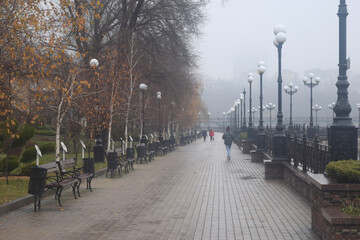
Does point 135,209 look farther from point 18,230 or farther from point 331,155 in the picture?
point 331,155

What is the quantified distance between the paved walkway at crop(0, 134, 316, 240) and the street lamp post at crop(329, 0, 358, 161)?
138 centimetres

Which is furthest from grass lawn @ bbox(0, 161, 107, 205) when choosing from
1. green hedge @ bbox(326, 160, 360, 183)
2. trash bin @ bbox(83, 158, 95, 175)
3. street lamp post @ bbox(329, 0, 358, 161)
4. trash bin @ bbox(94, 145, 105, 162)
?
street lamp post @ bbox(329, 0, 358, 161)

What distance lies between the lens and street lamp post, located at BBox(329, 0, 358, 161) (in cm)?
859

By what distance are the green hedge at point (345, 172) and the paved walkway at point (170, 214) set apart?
1.04 metres

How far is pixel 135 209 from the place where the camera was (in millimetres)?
9742

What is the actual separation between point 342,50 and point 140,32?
21.4 meters

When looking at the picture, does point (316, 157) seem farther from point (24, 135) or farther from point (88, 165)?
point (24, 135)

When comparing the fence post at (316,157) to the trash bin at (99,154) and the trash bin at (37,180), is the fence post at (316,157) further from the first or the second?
the trash bin at (99,154)

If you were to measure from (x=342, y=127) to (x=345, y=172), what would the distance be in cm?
212

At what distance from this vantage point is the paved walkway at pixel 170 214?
7496 mm

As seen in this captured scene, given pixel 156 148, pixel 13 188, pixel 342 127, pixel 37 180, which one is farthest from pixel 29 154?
pixel 156 148

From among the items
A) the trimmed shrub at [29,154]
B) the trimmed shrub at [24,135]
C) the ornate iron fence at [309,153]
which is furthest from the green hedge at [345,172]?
the trimmed shrub at [29,154]

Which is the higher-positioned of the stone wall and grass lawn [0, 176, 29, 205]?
the stone wall

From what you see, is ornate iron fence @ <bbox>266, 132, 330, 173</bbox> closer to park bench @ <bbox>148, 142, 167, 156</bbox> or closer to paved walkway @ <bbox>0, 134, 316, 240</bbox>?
paved walkway @ <bbox>0, 134, 316, 240</bbox>
